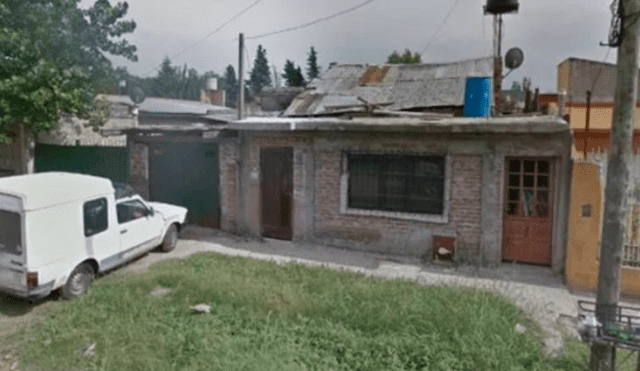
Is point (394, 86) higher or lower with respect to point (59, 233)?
higher

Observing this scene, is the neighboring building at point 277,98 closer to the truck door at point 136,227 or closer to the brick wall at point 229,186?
the brick wall at point 229,186

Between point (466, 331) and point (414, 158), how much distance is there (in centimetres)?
470

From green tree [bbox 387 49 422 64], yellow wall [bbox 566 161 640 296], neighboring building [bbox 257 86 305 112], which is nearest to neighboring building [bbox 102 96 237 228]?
neighboring building [bbox 257 86 305 112]

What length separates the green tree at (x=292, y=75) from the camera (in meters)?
32.7

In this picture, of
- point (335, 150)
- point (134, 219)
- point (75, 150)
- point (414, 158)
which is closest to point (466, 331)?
point (414, 158)

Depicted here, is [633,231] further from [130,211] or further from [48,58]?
[48,58]

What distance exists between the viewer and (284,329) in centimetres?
551

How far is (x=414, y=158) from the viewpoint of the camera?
927 cm

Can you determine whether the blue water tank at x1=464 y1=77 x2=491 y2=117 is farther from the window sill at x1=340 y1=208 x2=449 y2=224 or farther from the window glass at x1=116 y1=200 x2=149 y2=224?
the window glass at x1=116 y1=200 x2=149 y2=224

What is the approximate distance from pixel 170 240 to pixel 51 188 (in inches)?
136

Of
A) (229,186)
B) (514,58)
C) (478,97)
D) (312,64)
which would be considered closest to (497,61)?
(514,58)

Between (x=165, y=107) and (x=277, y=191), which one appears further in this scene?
(x=165, y=107)

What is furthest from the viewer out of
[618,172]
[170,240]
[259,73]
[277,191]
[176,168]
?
[259,73]

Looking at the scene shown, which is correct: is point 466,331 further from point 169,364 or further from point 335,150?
point 335,150
